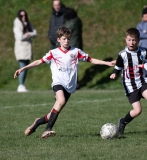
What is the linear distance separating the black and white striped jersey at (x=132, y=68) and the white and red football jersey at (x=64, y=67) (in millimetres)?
627

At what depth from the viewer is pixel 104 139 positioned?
800 centimetres

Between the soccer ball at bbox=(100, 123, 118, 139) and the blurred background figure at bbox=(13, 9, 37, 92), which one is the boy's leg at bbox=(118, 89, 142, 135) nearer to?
the soccer ball at bbox=(100, 123, 118, 139)

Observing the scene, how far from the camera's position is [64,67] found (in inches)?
333

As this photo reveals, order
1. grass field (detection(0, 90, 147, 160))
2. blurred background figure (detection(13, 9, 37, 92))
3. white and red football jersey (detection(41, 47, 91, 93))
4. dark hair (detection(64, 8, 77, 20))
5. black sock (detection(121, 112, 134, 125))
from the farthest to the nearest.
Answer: dark hair (detection(64, 8, 77, 20)) < blurred background figure (detection(13, 9, 37, 92)) < black sock (detection(121, 112, 134, 125)) < white and red football jersey (detection(41, 47, 91, 93)) < grass field (detection(0, 90, 147, 160))

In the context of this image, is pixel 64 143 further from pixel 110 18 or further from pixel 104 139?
pixel 110 18

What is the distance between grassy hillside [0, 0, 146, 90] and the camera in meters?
17.1

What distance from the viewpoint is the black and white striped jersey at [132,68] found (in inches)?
334

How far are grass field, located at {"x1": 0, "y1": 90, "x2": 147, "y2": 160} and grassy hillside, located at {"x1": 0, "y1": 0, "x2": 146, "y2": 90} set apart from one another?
2764 millimetres

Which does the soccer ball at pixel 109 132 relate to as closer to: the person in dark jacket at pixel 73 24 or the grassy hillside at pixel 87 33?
the grassy hillside at pixel 87 33

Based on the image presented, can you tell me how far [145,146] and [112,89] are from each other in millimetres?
8518

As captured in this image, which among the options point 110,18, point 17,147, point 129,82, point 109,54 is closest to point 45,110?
point 129,82

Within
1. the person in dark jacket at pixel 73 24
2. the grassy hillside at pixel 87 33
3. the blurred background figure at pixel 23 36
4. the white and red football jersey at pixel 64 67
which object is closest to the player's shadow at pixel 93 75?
the grassy hillside at pixel 87 33

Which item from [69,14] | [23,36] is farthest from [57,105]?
[69,14]

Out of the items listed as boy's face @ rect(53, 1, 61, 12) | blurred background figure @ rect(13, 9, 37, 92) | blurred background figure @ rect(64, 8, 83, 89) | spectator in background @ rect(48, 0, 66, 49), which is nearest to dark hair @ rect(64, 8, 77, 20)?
blurred background figure @ rect(64, 8, 83, 89)
